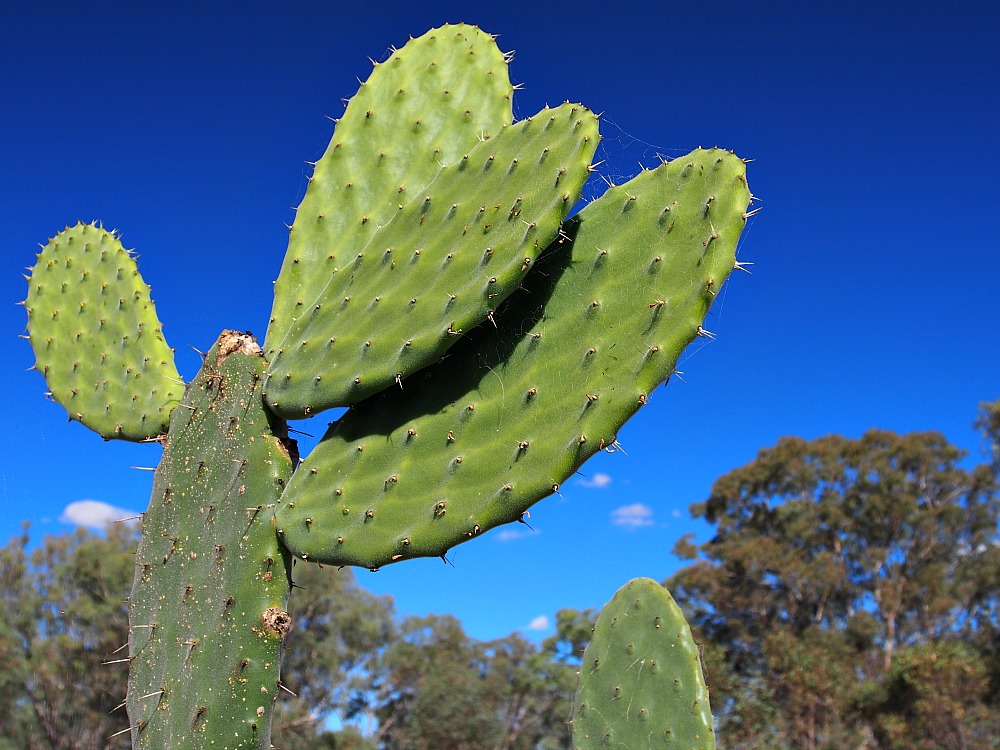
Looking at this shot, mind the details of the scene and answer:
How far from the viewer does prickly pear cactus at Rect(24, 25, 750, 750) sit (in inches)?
66.0

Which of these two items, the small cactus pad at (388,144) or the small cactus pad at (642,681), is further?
the small cactus pad at (642,681)

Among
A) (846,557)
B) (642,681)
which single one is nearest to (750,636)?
(846,557)

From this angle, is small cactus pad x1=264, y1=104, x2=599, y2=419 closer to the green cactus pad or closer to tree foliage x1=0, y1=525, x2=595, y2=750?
the green cactus pad

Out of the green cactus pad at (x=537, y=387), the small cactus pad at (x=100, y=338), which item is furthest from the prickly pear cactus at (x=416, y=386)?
the small cactus pad at (x=100, y=338)

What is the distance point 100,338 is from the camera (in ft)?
8.24

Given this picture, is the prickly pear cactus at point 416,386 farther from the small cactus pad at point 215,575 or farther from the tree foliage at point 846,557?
the tree foliage at point 846,557

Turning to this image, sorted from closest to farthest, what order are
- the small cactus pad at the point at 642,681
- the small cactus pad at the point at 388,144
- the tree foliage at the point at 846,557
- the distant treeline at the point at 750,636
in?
the small cactus pad at the point at 388,144 → the small cactus pad at the point at 642,681 → the distant treeline at the point at 750,636 → the tree foliage at the point at 846,557

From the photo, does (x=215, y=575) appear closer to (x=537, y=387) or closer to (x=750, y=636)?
(x=537, y=387)

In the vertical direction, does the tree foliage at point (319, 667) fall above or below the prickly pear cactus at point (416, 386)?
above

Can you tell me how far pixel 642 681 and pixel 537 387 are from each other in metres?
1.76

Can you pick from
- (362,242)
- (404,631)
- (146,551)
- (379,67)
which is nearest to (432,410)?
(362,242)

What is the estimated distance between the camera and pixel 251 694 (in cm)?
179

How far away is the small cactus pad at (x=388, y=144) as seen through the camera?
2.20m

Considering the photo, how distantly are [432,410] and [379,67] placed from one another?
3.76 ft
